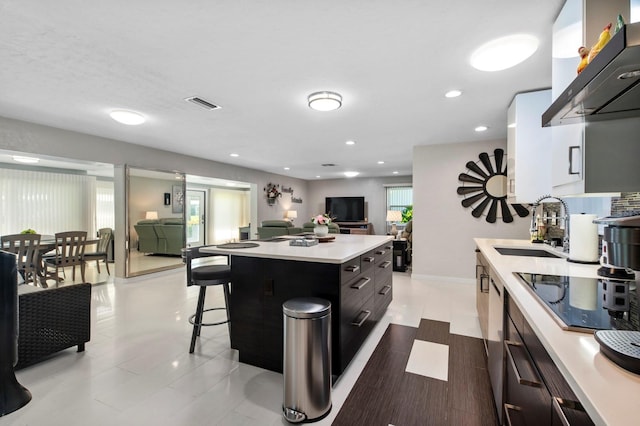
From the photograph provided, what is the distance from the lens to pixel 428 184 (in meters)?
4.98

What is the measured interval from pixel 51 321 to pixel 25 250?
2.64 meters

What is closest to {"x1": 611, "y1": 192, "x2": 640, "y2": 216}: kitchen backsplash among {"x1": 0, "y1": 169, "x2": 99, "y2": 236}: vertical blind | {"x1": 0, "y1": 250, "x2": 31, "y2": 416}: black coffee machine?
{"x1": 0, "y1": 250, "x2": 31, "y2": 416}: black coffee machine

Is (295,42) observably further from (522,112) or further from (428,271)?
(428,271)

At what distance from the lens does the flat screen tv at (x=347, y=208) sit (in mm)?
9961

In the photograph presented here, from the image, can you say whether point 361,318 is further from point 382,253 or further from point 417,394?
point 382,253

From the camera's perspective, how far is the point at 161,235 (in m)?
5.54

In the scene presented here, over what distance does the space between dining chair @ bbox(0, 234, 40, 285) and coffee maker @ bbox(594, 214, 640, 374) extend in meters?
5.66

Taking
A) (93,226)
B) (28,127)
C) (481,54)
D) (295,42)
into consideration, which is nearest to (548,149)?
(481,54)

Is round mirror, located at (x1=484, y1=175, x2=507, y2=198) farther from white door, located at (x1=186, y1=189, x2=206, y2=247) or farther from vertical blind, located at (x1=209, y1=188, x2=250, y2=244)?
vertical blind, located at (x1=209, y1=188, x2=250, y2=244)

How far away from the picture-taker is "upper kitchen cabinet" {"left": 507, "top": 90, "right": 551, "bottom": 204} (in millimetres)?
2635

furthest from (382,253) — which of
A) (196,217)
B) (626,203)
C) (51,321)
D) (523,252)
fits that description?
(196,217)

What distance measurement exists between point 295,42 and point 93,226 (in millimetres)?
8086

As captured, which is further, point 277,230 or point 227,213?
point 227,213

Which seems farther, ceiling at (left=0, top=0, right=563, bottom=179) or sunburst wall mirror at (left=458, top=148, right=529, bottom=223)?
sunburst wall mirror at (left=458, top=148, right=529, bottom=223)
